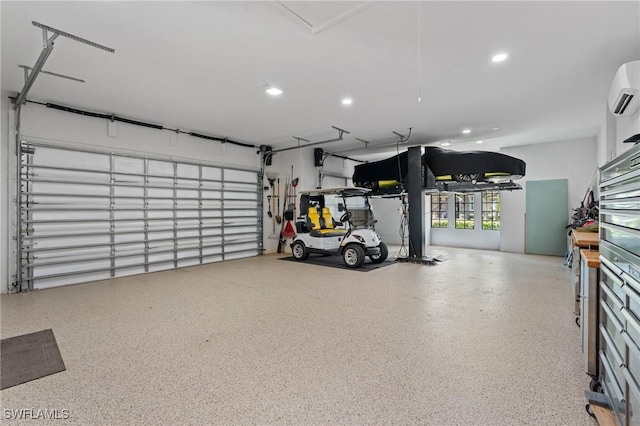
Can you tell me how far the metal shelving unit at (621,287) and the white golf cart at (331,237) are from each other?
4421 millimetres

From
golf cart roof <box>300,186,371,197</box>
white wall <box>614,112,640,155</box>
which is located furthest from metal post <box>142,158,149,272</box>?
white wall <box>614,112,640,155</box>

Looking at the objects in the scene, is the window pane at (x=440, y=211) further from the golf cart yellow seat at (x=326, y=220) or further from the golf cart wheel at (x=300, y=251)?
the golf cart wheel at (x=300, y=251)

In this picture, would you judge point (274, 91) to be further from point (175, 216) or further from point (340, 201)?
point (340, 201)

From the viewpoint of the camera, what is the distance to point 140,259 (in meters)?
5.95

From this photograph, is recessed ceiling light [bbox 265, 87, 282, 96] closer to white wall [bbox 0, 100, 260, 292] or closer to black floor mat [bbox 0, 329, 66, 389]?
white wall [bbox 0, 100, 260, 292]

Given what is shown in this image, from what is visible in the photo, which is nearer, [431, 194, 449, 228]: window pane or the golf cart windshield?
the golf cart windshield

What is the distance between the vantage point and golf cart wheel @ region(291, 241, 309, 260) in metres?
7.12

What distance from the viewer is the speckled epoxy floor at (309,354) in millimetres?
1803

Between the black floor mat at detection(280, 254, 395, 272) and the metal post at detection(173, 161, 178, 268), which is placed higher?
the metal post at detection(173, 161, 178, 268)

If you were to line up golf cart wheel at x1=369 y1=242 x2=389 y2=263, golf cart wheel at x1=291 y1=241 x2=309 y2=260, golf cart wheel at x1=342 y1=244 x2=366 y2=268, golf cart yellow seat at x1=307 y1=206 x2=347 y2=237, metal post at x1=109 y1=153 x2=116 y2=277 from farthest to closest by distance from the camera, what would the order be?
golf cart wheel at x1=291 y1=241 x2=309 y2=260, golf cart yellow seat at x1=307 y1=206 x2=347 y2=237, golf cart wheel at x1=369 y1=242 x2=389 y2=263, golf cart wheel at x1=342 y1=244 x2=366 y2=268, metal post at x1=109 y1=153 x2=116 y2=277

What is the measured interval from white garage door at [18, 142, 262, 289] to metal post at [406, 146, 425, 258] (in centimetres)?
411

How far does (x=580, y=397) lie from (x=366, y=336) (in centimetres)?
151

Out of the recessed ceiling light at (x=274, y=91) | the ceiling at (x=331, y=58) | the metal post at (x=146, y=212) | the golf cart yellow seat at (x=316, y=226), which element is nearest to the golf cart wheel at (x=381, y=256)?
the golf cart yellow seat at (x=316, y=226)

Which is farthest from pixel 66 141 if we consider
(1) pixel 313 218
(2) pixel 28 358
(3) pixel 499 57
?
(3) pixel 499 57
